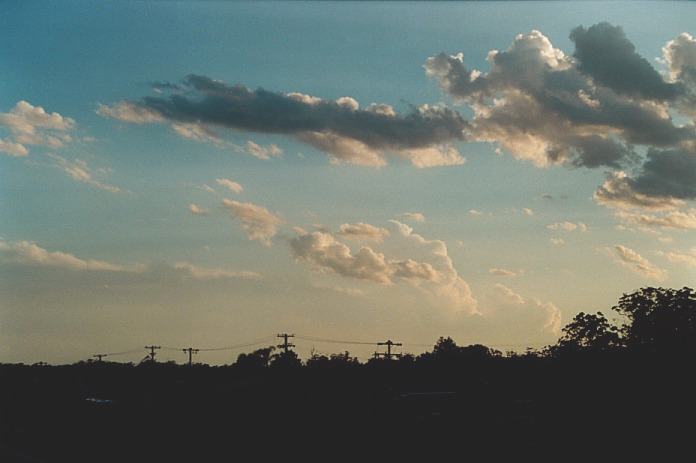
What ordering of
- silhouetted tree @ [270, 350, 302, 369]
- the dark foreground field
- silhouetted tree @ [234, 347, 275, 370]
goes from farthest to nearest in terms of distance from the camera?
1. silhouetted tree @ [234, 347, 275, 370]
2. silhouetted tree @ [270, 350, 302, 369]
3. the dark foreground field

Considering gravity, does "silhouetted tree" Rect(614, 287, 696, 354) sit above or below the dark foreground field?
above

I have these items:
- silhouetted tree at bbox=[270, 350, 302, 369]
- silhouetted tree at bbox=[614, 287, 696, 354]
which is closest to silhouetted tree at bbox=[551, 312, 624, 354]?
silhouetted tree at bbox=[614, 287, 696, 354]

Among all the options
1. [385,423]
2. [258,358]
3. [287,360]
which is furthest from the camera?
[258,358]

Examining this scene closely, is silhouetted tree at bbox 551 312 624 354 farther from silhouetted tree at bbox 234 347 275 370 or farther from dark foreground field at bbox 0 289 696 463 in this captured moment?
silhouetted tree at bbox 234 347 275 370

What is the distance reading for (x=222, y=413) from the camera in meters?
48.5

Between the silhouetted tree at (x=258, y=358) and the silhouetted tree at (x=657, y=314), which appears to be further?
the silhouetted tree at (x=258, y=358)

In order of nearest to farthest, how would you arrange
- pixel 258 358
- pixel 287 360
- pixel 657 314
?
Answer: pixel 657 314 < pixel 287 360 < pixel 258 358

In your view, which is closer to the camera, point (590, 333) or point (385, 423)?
point (385, 423)

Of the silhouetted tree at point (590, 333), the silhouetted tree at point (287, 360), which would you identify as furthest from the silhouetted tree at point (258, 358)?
the silhouetted tree at point (590, 333)

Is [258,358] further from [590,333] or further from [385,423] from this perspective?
[385,423]

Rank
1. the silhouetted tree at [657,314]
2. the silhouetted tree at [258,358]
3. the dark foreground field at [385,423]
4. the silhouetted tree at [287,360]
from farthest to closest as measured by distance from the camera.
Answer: the silhouetted tree at [258,358]
the silhouetted tree at [287,360]
the silhouetted tree at [657,314]
the dark foreground field at [385,423]

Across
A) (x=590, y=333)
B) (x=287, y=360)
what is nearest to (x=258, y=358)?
(x=287, y=360)

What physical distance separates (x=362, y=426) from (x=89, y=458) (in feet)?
42.3

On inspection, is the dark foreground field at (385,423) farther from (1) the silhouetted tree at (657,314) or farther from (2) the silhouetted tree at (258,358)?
(2) the silhouetted tree at (258,358)
